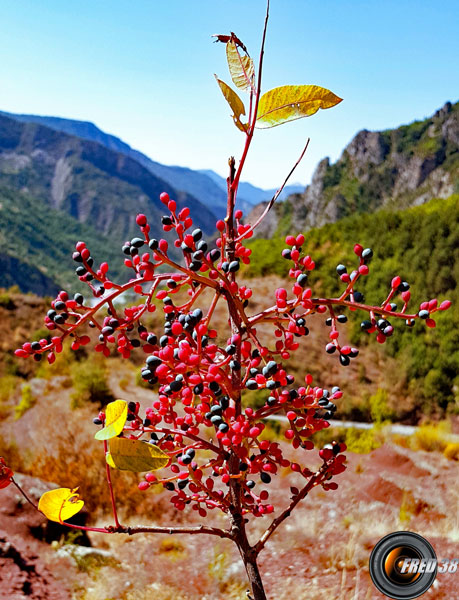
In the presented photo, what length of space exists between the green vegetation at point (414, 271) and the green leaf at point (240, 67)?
26.0 ft

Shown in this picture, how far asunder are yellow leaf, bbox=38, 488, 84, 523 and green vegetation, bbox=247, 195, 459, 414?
315 inches

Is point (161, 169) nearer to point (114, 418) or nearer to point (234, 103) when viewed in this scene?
point (234, 103)

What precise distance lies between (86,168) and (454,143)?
8352 centimetres

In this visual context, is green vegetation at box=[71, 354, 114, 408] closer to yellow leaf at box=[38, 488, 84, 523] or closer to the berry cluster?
the berry cluster

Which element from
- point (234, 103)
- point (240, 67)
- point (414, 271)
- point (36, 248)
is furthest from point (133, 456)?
point (36, 248)

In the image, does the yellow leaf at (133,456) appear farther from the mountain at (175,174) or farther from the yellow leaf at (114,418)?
the mountain at (175,174)

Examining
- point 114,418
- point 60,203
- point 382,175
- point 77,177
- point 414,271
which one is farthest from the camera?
point 77,177

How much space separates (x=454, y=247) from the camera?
921 cm

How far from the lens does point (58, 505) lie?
0.83 metres

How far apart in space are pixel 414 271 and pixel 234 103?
9.51 metres

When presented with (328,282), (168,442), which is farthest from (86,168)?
(168,442)

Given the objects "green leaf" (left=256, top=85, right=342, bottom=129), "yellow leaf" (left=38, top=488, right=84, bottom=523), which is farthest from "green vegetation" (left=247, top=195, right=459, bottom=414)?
"yellow leaf" (left=38, top=488, right=84, bottom=523)

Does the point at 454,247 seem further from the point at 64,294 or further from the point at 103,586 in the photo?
the point at 64,294

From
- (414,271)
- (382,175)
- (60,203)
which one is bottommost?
(414,271)
